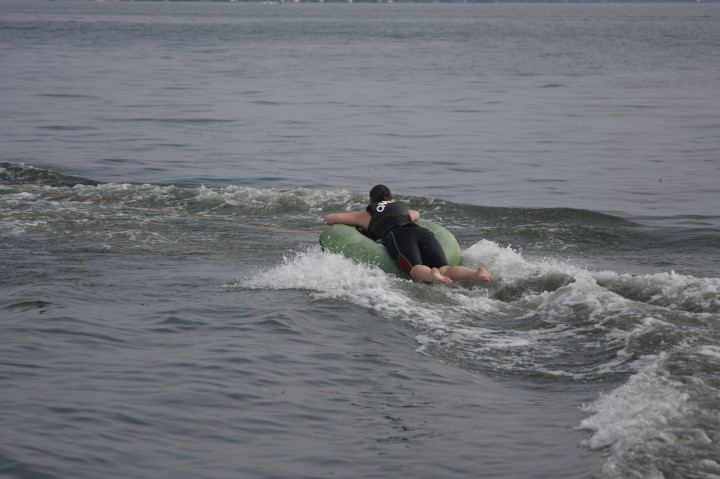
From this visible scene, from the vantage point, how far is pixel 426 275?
1048cm

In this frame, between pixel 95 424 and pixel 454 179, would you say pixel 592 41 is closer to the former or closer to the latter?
pixel 454 179

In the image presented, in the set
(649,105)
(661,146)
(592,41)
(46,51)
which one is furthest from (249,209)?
(592,41)

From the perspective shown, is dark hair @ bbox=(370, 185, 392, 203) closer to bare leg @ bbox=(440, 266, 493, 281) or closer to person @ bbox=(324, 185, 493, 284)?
person @ bbox=(324, 185, 493, 284)

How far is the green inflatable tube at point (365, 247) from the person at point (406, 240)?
0.11 meters

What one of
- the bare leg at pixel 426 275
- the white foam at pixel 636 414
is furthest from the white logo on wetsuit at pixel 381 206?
the white foam at pixel 636 414

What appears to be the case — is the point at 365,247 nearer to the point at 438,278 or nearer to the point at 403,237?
the point at 403,237

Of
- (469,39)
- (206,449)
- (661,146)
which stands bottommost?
(206,449)

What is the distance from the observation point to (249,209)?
642 inches

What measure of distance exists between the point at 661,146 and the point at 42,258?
16302 mm

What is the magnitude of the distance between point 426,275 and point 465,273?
1.52 ft

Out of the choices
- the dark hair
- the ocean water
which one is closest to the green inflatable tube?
the ocean water

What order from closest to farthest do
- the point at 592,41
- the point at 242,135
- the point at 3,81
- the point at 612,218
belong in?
the point at 612,218, the point at 242,135, the point at 3,81, the point at 592,41

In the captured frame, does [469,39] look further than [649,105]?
Yes

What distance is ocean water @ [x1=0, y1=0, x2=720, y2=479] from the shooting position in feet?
20.5
